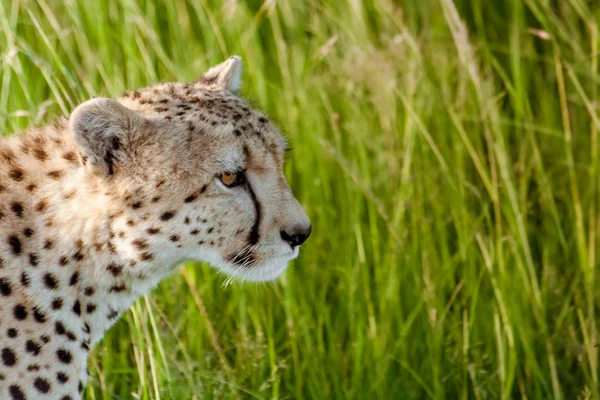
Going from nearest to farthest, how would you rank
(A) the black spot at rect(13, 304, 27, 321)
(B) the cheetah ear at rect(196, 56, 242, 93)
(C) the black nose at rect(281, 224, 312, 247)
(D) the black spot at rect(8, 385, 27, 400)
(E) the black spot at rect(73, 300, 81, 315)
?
(D) the black spot at rect(8, 385, 27, 400), (A) the black spot at rect(13, 304, 27, 321), (E) the black spot at rect(73, 300, 81, 315), (C) the black nose at rect(281, 224, 312, 247), (B) the cheetah ear at rect(196, 56, 242, 93)

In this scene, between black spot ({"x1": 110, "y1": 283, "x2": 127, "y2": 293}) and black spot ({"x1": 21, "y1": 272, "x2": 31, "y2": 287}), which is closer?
black spot ({"x1": 21, "y1": 272, "x2": 31, "y2": 287})

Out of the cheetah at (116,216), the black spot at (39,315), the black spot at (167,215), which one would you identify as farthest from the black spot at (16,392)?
the black spot at (167,215)

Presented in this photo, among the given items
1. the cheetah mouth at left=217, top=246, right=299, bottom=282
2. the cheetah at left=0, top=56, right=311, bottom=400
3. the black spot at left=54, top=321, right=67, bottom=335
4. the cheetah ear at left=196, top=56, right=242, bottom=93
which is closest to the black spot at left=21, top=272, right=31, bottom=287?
the cheetah at left=0, top=56, right=311, bottom=400

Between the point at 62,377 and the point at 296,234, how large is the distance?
Result: 777 mm

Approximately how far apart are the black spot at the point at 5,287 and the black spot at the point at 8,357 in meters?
0.16

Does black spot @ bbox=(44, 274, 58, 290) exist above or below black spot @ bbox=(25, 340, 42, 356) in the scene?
above

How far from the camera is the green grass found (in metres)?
3.63

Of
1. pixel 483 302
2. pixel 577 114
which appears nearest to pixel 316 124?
pixel 483 302

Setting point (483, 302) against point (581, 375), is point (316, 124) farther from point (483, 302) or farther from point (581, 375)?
point (581, 375)

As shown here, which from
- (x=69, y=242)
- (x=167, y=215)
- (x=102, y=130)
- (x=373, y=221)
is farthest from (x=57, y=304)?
(x=373, y=221)

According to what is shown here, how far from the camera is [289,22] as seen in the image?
5164 millimetres

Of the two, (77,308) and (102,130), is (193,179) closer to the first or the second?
(102,130)

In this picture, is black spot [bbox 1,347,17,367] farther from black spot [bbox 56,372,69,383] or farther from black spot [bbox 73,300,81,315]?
black spot [bbox 73,300,81,315]

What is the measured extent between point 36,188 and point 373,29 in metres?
3.07
